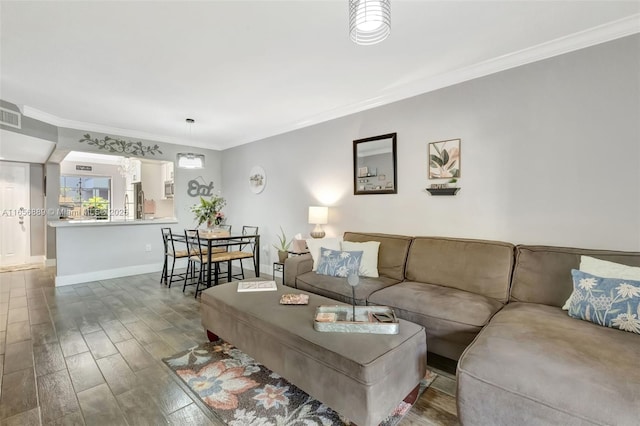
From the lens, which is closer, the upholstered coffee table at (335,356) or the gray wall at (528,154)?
the upholstered coffee table at (335,356)

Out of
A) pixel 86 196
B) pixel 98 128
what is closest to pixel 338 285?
pixel 98 128

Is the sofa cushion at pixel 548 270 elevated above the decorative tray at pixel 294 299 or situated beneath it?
elevated above

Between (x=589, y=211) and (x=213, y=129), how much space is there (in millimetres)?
4851

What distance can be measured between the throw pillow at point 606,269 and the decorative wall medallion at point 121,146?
234 inches

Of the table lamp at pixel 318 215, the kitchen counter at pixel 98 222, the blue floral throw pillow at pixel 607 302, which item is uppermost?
the table lamp at pixel 318 215

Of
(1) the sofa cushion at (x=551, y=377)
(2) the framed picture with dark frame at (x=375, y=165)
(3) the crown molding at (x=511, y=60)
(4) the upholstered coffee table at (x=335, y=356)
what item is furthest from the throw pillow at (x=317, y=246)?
(1) the sofa cushion at (x=551, y=377)

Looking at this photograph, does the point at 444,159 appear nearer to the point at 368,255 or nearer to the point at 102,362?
the point at 368,255

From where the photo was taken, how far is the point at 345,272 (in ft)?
9.76

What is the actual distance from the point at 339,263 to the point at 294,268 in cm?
52

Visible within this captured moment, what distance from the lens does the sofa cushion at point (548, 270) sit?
208cm

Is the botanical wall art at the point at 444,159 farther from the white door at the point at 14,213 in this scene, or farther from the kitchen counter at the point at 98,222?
the white door at the point at 14,213

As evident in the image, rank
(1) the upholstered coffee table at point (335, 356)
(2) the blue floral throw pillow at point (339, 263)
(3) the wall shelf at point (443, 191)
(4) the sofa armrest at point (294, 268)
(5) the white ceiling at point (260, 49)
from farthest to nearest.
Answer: (4) the sofa armrest at point (294, 268) → (2) the blue floral throw pillow at point (339, 263) → (3) the wall shelf at point (443, 191) → (5) the white ceiling at point (260, 49) → (1) the upholstered coffee table at point (335, 356)

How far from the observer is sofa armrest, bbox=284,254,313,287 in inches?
126

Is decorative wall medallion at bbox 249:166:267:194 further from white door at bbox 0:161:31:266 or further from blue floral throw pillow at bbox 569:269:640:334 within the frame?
white door at bbox 0:161:31:266
